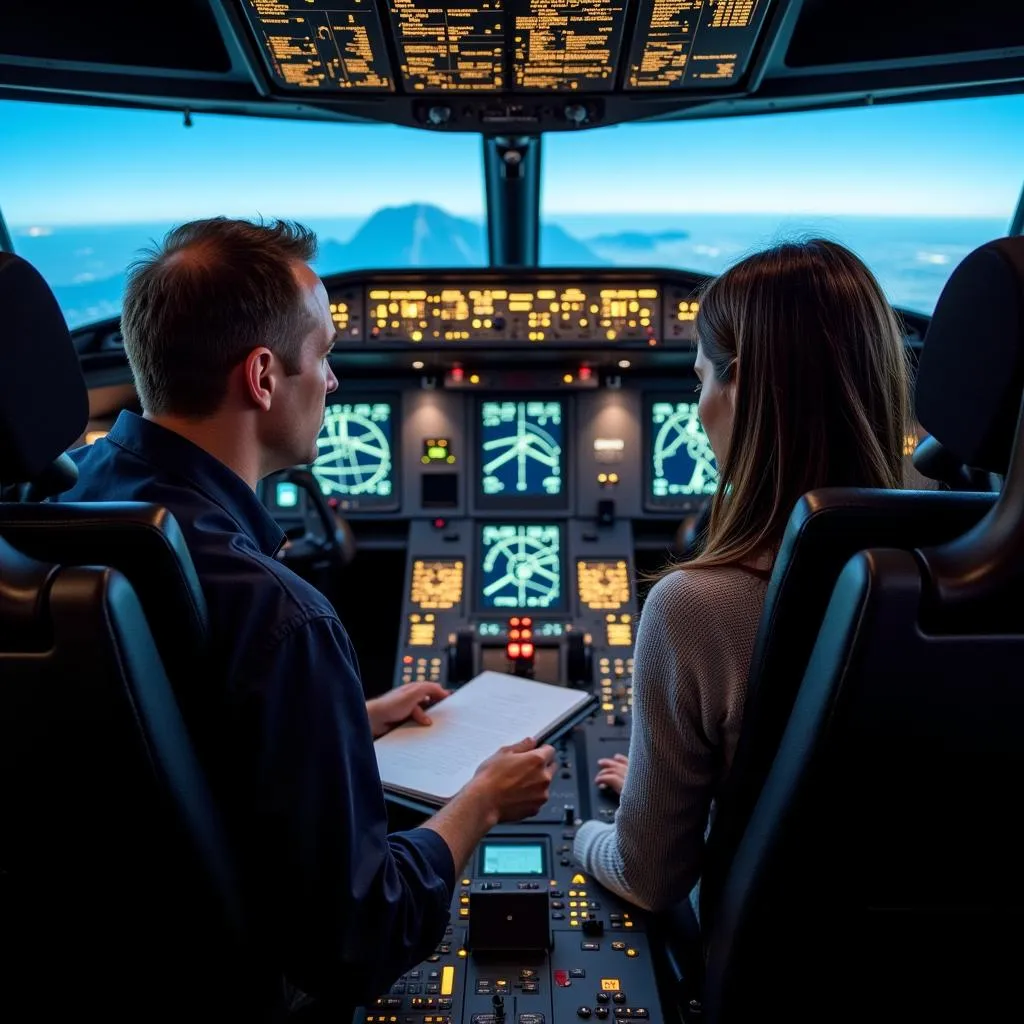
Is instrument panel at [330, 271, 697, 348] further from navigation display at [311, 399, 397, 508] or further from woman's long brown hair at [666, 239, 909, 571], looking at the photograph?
woman's long brown hair at [666, 239, 909, 571]

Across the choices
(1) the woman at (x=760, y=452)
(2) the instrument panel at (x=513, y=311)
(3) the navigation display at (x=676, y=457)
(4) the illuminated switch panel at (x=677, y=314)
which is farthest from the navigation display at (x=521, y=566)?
(1) the woman at (x=760, y=452)

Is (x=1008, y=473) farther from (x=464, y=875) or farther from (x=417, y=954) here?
(x=464, y=875)

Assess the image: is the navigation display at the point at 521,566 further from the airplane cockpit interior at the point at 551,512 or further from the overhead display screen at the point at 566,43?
the overhead display screen at the point at 566,43

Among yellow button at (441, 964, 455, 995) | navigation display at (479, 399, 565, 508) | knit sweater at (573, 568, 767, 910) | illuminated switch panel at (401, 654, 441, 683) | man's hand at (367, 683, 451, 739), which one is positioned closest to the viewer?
knit sweater at (573, 568, 767, 910)

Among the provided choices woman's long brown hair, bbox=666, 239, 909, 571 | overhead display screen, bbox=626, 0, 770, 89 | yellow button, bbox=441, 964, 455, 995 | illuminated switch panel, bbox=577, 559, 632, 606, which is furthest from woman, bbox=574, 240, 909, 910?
illuminated switch panel, bbox=577, 559, 632, 606

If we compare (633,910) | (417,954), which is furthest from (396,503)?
(417,954)

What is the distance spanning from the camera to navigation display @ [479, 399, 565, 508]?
2875 mm

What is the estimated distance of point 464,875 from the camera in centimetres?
162

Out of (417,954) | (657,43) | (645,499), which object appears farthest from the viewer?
(645,499)

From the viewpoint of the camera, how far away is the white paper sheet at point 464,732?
1.55m

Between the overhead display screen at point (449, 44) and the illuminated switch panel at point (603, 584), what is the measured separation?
128 cm

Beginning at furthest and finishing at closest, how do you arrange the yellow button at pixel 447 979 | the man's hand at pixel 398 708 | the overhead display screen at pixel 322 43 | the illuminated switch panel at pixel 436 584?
the illuminated switch panel at pixel 436 584, the overhead display screen at pixel 322 43, the man's hand at pixel 398 708, the yellow button at pixel 447 979

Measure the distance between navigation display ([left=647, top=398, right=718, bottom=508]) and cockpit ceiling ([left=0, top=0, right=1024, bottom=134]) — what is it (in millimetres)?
847

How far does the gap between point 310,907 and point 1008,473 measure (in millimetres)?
799
